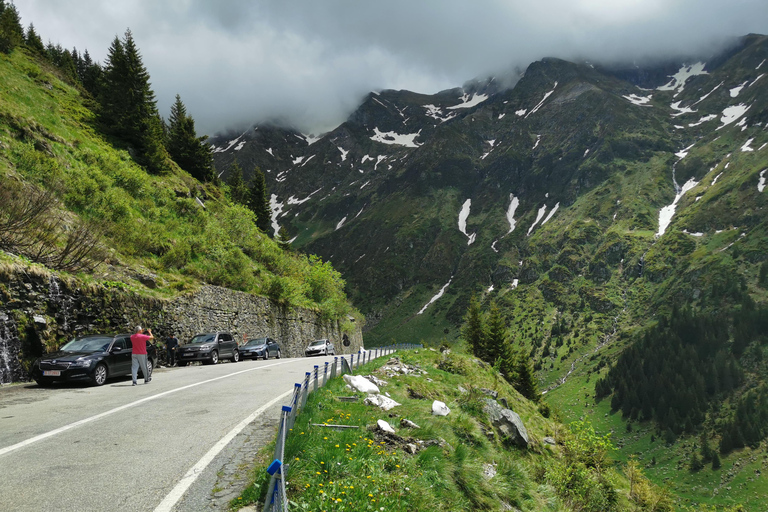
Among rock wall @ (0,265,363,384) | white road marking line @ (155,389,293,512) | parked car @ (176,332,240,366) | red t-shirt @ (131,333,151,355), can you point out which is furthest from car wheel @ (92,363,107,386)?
parked car @ (176,332,240,366)

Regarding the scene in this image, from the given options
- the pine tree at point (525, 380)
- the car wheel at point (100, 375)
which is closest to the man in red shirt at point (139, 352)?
the car wheel at point (100, 375)

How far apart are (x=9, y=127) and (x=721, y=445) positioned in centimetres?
15666

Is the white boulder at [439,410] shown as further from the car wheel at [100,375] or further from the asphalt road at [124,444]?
the car wheel at [100,375]

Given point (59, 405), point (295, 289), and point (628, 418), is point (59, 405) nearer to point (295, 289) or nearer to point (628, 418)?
point (295, 289)

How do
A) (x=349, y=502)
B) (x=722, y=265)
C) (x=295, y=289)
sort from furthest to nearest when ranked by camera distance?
(x=722, y=265) → (x=295, y=289) → (x=349, y=502)

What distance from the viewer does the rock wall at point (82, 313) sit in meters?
12.3

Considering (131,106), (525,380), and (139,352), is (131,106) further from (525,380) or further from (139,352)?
(525,380)

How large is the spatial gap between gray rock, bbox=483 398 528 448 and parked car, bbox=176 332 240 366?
565 inches

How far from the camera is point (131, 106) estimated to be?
117 ft

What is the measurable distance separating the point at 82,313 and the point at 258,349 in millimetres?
12899

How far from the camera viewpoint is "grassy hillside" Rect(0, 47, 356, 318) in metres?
17.6

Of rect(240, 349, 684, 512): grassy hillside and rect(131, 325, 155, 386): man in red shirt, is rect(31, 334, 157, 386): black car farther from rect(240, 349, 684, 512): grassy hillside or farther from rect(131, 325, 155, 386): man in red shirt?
rect(240, 349, 684, 512): grassy hillside

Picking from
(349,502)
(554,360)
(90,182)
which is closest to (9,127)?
(90,182)

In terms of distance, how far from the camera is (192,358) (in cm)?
2058
